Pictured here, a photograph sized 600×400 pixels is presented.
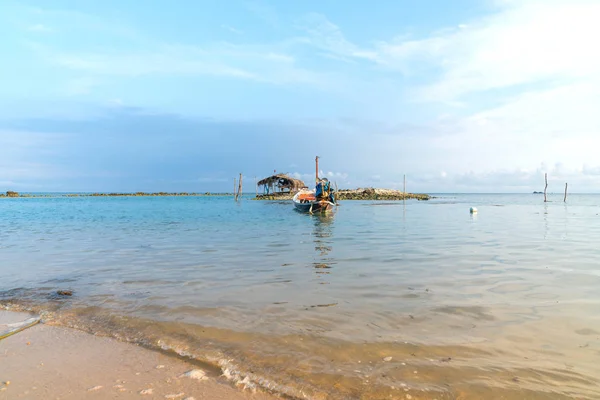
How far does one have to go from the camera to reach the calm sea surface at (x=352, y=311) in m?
4.01

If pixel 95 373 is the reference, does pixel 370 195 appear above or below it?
above

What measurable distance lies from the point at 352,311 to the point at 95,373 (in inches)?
155

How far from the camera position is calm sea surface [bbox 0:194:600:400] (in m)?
4.01

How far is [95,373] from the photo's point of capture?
3.91 metres

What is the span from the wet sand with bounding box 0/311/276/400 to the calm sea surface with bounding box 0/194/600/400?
1.14 ft

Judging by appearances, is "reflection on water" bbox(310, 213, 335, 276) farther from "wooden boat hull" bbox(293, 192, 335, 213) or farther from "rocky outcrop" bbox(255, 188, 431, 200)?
"rocky outcrop" bbox(255, 188, 431, 200)

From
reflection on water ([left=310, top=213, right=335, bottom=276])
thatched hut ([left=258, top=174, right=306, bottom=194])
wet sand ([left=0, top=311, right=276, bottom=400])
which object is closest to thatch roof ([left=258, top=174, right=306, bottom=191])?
thatched hut ([left=258, top=174, right=306, bottom=194])

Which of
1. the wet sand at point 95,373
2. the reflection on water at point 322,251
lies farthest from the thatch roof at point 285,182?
the wet sand at point 95,373

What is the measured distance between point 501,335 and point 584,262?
295 inches

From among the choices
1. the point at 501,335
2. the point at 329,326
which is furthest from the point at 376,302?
the point at 501,335

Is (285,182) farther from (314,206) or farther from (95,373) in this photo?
(95,373)

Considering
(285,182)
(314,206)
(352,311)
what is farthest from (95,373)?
(285,182)

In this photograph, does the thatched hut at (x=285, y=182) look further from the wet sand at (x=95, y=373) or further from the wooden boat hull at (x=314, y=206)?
the wet sand at (x=95, y=373)

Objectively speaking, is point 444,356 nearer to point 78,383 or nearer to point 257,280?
point 78,383
